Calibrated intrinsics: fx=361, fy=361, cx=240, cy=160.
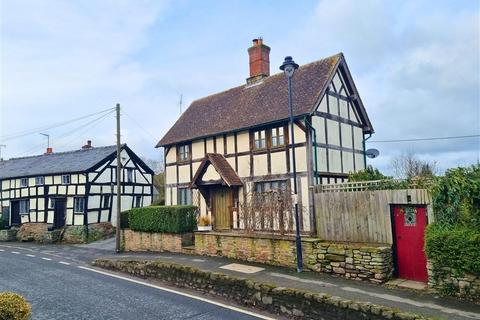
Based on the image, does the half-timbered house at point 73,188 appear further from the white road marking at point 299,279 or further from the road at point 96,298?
the white road marking at point 299,279

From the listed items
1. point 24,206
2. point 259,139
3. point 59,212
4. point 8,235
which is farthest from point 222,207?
point 24,206

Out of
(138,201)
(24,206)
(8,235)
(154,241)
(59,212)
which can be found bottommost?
(8,235)

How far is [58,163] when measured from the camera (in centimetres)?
2972

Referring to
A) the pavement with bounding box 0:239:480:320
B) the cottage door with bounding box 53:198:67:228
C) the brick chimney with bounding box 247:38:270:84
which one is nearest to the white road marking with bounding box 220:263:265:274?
the pavement with bounding box 0:239:480:320

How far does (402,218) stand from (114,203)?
22995 millimetres

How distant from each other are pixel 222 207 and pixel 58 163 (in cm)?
1834

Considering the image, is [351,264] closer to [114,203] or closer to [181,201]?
[181,201]

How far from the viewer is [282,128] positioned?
16266 millimetres

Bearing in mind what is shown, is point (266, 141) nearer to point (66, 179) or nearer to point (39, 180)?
point (66, 179)

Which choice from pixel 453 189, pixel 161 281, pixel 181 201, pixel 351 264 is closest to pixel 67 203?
pixel 181 201

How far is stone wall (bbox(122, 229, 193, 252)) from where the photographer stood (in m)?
16.9

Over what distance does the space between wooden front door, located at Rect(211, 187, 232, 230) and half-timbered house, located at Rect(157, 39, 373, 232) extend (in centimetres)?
5

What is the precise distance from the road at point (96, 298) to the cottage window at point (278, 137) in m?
8.12

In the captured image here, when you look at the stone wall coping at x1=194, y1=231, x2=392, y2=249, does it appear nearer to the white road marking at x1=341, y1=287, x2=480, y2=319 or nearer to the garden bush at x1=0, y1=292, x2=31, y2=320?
the white road marking at x1=341, y1=287, x2=480, y2=319
